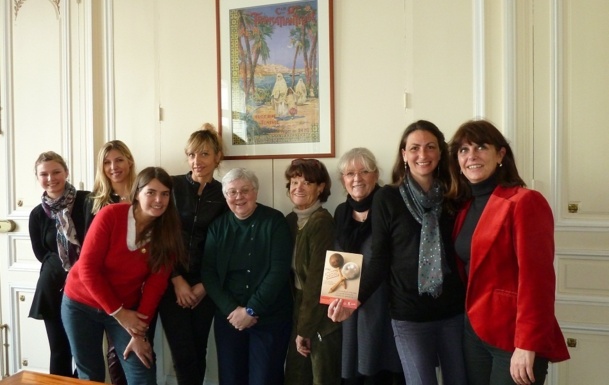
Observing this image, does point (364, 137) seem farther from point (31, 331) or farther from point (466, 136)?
point (31, 331)

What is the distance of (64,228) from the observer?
254 centimetres

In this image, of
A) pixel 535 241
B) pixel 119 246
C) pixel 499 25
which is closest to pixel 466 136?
pixel 535 241

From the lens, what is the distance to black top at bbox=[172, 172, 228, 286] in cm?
238

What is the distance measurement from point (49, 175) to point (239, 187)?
113 cm

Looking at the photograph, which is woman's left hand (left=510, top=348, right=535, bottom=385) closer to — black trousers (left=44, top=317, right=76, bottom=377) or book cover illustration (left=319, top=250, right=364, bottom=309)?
book cover illustration (left=319, top=250, right=364, bottom=309)

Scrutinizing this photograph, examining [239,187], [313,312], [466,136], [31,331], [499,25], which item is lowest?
[31,331]

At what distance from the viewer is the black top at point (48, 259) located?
2.57 metres

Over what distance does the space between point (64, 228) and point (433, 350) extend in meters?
1.99

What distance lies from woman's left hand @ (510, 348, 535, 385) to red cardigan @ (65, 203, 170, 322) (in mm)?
1509

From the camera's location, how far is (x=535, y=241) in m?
1.46

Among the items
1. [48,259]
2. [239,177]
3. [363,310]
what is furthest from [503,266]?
[48,259]

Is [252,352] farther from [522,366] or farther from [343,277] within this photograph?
[522,366]

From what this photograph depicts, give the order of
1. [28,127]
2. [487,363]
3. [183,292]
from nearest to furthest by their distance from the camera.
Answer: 1. [487,363]
2. [183,292]
3. [28,127]

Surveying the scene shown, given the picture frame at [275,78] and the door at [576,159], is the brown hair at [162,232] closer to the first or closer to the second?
the picture frame at [275,78]
